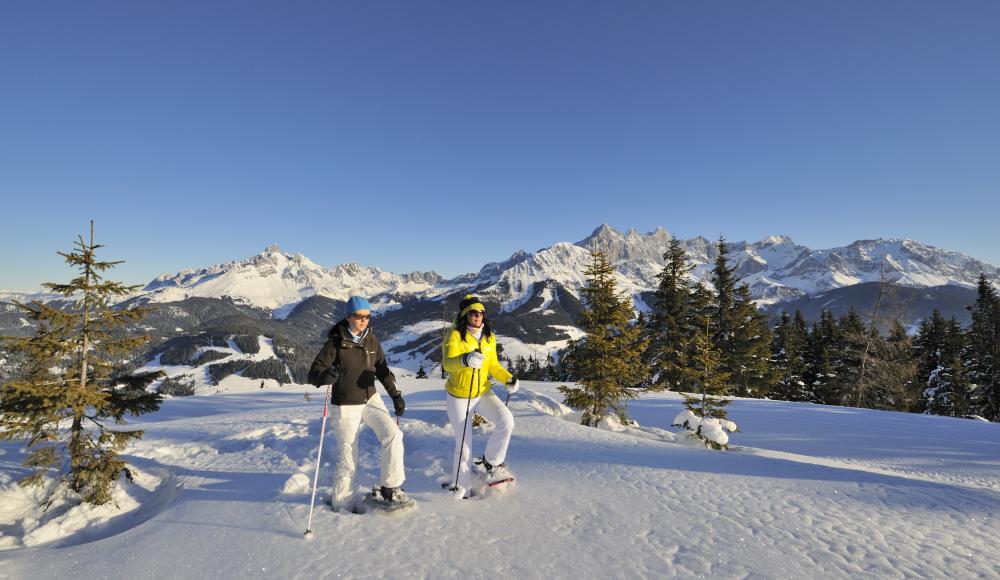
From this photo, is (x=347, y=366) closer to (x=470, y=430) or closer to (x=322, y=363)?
(x=322, y=363)

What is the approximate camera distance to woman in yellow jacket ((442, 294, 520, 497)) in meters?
5.71

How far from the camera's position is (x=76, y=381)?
6.64 m

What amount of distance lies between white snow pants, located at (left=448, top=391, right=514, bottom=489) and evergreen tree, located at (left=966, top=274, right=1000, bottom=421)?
4018 cm

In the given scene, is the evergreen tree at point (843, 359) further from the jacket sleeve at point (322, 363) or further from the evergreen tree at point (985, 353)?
the jacket sleeve at point (322, 363)

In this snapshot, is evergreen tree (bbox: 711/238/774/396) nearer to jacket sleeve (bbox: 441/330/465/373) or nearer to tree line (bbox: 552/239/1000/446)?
tree line (bbox: 552/239/1000/446)

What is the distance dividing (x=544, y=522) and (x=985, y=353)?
4411 cm

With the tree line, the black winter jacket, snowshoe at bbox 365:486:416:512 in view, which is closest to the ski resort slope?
snowshoe at bbox 365:486:416:512

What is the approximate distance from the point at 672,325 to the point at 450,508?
26.9m

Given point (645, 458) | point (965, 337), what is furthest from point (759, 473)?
point (965, 337)

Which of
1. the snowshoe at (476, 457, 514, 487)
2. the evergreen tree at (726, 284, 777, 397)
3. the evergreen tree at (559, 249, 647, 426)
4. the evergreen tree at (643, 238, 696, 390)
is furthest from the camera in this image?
the evergreen tree at (726, 284, 777, 397)

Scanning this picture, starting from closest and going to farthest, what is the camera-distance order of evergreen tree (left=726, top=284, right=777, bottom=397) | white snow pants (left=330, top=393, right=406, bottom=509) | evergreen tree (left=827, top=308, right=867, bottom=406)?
white snow pants (left=330, top=393, right=406, bottom=509), evergreen tree (left=726, top=284, right=777, bottom=397), evergreen tree (left=827, top=308, right=867, bottom=406)

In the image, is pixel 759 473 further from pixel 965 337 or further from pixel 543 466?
pixel 965 337

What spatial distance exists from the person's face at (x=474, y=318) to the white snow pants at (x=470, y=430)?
99 cm

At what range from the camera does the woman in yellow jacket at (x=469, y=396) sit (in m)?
5.71
